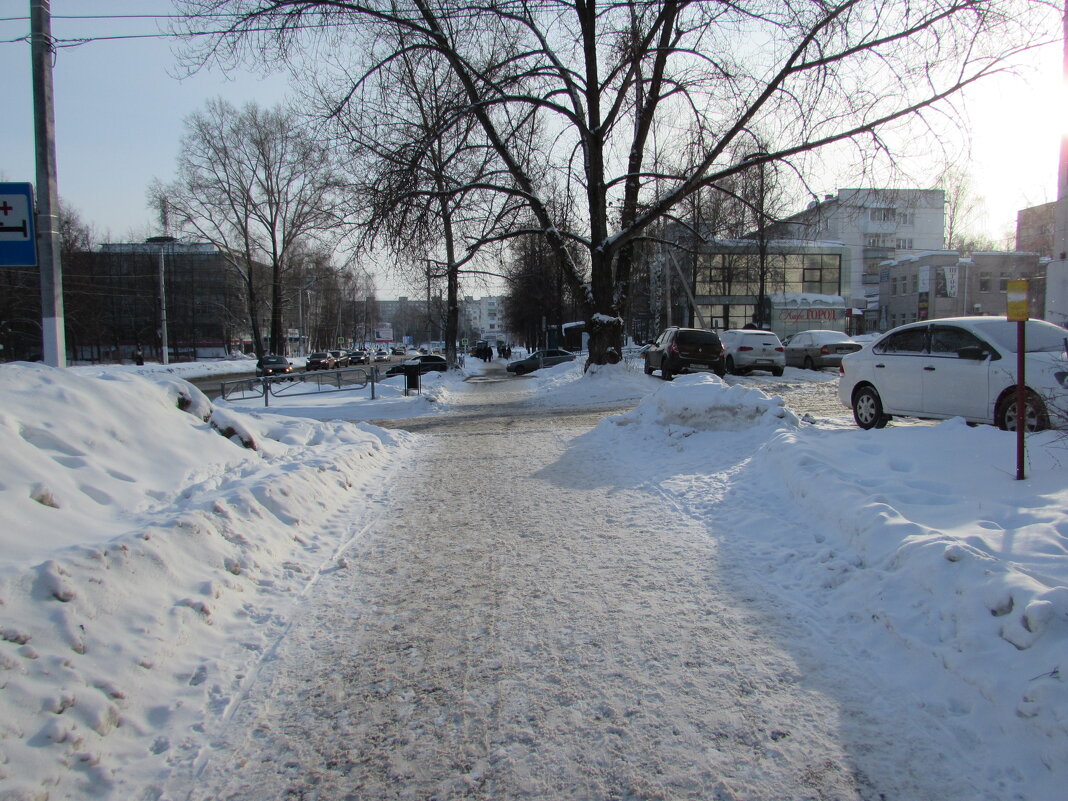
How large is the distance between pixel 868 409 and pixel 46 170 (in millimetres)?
11901

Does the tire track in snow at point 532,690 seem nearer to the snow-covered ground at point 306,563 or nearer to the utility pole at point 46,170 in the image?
the snow-covered ground at point 306,563

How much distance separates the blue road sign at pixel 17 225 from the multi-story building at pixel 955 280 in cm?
5142

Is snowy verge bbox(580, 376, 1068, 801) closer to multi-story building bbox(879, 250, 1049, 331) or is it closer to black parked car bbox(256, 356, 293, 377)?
black parked car bbox(256, 356, 293, 377)

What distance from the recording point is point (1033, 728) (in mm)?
2666

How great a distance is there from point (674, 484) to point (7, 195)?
8017mm

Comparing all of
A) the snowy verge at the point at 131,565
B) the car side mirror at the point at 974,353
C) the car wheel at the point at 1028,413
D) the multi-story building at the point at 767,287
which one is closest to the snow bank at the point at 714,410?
the car side mirror at the point at 974,353

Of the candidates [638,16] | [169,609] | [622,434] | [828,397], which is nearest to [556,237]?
[638,16]

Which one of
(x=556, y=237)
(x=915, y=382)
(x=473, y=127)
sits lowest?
(x=915, y=382)

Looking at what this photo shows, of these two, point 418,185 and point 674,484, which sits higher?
point 418,185

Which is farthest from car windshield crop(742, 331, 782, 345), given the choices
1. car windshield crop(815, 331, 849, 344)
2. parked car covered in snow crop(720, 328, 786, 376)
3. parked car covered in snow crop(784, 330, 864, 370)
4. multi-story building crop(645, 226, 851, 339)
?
multi-story building crop(645, 226, 851, 339)

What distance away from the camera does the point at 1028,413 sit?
24.9ft

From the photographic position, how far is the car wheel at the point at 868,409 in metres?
10.2

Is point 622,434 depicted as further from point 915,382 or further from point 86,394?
point 86,394

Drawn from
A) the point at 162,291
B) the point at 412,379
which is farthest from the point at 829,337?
the point at 162,291
